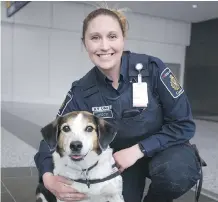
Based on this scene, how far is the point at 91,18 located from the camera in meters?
1.77

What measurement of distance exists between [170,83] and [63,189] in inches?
33.6

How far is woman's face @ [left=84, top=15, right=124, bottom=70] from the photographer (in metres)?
1.74

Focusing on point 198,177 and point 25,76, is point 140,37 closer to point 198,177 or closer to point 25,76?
point 25,76

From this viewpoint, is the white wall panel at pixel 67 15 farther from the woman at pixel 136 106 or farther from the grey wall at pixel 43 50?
the woman at pixel 136 106

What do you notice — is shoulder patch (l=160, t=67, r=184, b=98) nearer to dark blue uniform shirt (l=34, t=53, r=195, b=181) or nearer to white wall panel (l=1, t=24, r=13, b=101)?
dark blue uniform shirt (l=34, t=53, r=195, b=181)

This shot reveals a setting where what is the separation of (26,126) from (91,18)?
4.23m

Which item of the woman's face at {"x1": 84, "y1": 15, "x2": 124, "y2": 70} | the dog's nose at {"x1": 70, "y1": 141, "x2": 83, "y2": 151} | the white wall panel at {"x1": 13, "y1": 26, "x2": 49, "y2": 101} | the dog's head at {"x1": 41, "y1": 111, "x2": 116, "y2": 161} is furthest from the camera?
the white wall panel at {"x1": 13, "y1": 26, "x2": 49, "y2": 101}

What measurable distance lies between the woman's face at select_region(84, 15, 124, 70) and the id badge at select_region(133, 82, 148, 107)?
0.19m

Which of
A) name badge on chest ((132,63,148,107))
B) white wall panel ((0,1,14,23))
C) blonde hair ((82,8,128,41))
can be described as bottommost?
name badge on chest ((132,63,148,107))

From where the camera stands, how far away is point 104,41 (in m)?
1.75

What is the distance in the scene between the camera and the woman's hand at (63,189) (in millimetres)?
1642

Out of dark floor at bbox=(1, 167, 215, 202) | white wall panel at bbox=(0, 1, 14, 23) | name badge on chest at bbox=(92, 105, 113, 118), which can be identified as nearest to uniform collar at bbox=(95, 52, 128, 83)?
name badge on chest at bbox=(92, 105, 113, 118)

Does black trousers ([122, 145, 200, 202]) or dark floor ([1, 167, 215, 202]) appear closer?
black trousers ([122, 145, 200, 202])

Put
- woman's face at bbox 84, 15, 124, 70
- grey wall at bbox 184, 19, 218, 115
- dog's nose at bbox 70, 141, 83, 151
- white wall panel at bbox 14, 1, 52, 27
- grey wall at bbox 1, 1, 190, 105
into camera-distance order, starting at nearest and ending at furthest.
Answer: dog's nose at bbox 70, 141, 83, 151 → woman's face at bbox 84, 15, 124, 70 → white wall panel at bbox 14, 1, 52, 27 → grey wall at bbox 1, 1, 190, 105 → grey wall at bbox 184, 19, 218, 115
